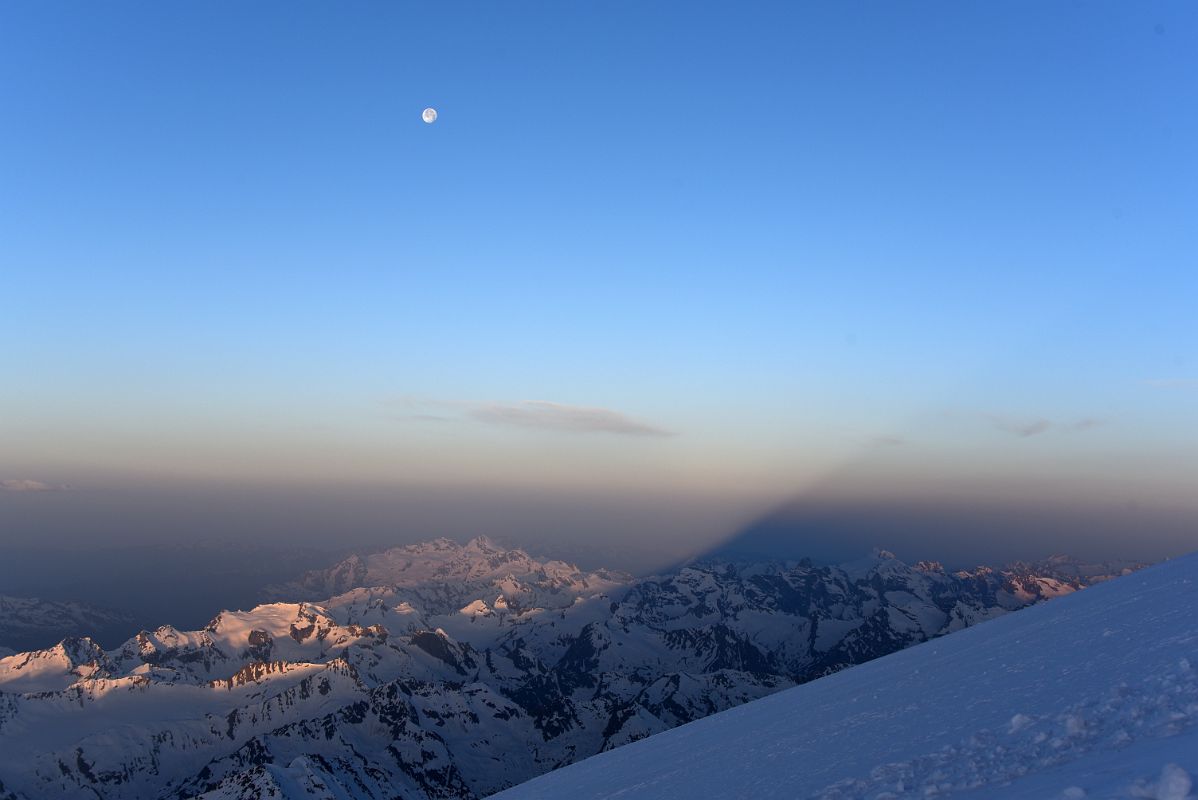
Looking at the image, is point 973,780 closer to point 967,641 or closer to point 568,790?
point 568,790

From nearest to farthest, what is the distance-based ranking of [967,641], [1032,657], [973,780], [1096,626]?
[973,780], [1032,657], [1096,626], [967,641]

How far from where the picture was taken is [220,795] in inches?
6644

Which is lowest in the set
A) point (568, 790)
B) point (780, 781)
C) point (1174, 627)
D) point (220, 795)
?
point (220, 795)

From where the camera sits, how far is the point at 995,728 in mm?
12141

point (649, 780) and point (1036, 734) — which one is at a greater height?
point (1036, 734)

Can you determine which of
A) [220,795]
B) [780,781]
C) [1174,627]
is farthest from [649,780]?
[220,795]

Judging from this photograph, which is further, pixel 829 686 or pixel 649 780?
pixel 829 686

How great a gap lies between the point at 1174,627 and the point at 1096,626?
3.74 metres

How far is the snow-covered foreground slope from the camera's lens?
30.7ft

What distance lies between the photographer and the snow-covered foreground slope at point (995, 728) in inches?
369

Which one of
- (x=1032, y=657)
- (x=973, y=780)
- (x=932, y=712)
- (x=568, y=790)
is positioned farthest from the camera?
(x=568, y=790)

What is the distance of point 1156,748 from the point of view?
886 cm

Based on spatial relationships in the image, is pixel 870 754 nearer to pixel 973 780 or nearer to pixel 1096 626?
pixel 973 780

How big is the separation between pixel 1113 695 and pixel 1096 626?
872cm
